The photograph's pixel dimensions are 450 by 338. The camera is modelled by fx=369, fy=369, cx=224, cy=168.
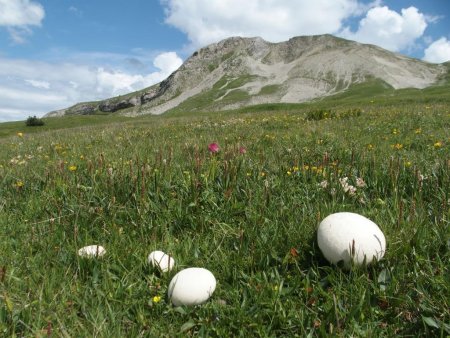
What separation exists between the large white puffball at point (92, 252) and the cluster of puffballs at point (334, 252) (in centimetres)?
46

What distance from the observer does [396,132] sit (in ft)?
29.0

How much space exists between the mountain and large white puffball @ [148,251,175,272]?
11332 centimetres

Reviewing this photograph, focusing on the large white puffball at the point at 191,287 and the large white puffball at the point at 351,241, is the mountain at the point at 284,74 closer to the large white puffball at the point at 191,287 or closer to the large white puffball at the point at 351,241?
the large white puffball at the point at 351,241

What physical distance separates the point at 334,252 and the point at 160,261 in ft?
4.42

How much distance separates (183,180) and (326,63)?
159865 mm

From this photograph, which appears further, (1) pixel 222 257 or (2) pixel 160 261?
(1) pixel 222 257

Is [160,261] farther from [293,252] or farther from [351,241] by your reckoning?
[351,241]

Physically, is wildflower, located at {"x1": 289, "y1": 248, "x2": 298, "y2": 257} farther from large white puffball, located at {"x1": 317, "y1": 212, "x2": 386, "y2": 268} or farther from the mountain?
the mountain

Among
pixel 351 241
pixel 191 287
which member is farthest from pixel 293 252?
pixel 191 287

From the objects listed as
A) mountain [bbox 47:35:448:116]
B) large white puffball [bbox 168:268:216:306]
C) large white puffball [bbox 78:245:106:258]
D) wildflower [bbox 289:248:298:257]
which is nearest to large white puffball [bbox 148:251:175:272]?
large white puffball [bbox 168:268:216:306]

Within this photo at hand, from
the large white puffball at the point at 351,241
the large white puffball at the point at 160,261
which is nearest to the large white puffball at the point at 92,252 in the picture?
the large white puffball at the point at 160,261

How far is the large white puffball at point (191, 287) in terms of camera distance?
2549mm

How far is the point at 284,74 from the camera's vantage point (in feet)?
514

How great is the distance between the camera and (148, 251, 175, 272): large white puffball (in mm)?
2918
